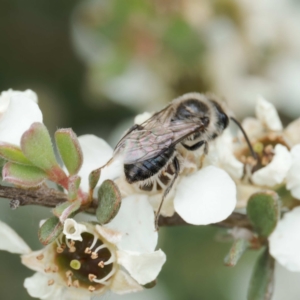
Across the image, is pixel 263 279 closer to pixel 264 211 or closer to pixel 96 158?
pixel 264 211

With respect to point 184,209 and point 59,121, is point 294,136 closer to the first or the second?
point 184,209

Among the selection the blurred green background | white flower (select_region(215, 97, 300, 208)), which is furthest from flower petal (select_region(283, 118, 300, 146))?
the blurred green background

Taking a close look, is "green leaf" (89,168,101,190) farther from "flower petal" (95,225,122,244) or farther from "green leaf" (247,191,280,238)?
"green leaf" (247,191,280,238)

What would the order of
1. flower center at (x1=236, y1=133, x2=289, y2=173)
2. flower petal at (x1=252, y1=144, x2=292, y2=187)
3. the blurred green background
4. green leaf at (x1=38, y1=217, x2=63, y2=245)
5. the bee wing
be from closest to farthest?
1. green leaf at (x1=38, y1=217, x2=63, y2=245)
2. the bee wing
3. flower petal at (x1=252, y1=144, x2=292, y2=187)
4. flower center at (x1=236, y1=133, x2=289, y2=173)
5. the blurred green background

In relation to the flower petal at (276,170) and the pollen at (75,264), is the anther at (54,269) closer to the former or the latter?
the pollen at (75,264)

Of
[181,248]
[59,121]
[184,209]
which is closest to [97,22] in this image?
[59,121]

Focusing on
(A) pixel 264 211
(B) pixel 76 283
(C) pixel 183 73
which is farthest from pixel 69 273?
(C) pixel 183 73
